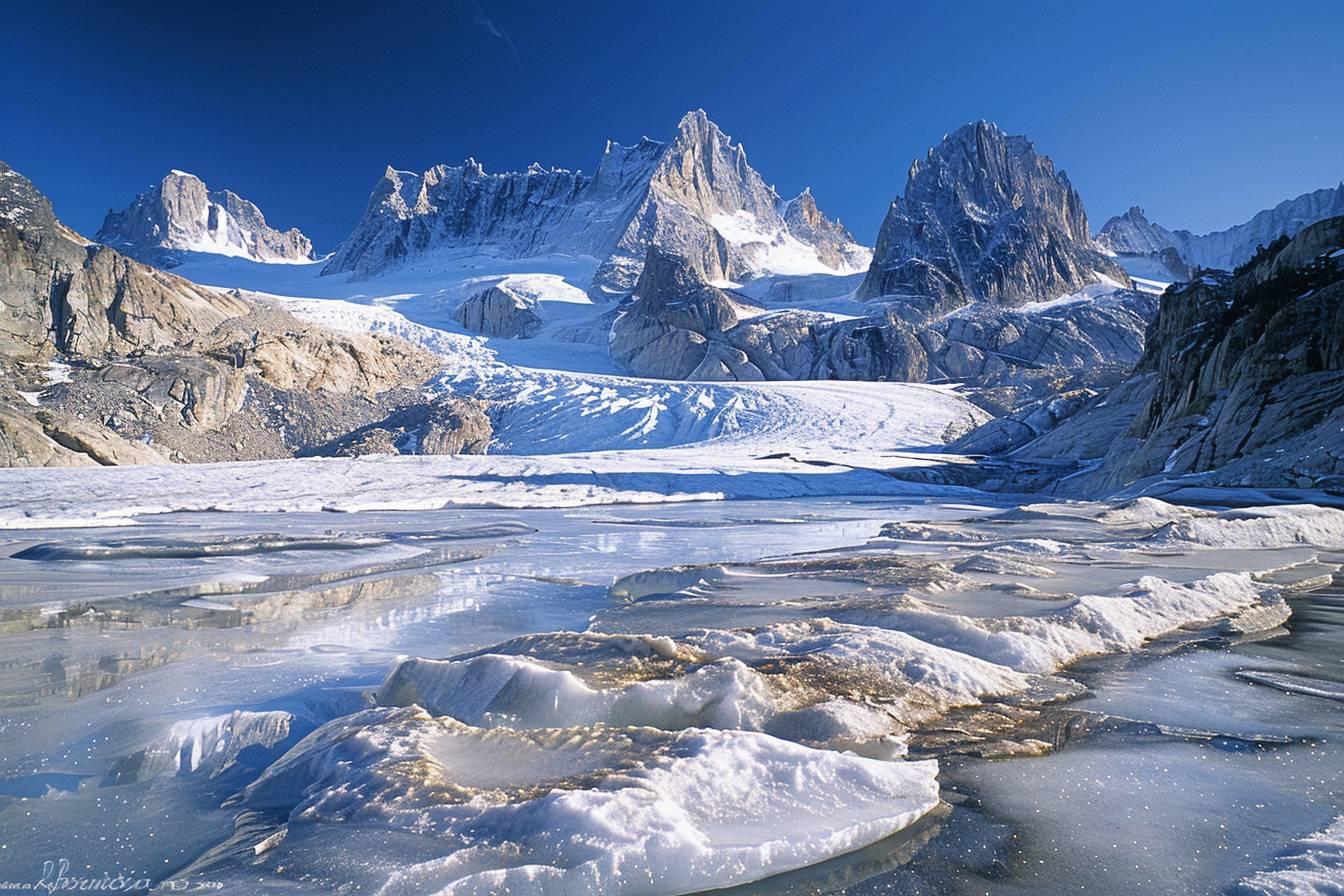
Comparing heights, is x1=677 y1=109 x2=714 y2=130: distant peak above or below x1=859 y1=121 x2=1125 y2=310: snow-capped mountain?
above

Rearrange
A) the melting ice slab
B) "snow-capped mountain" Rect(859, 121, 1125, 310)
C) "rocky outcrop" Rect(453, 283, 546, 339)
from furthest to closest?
"snow-capped mountain" Rect(859, 121, 1125, 310)
"rocky outcrop" Rect(453, 283, 546, 339)
the melting ice slab

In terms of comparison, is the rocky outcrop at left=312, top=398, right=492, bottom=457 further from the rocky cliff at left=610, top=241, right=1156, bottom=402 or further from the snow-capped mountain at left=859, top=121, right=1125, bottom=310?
the snow-capped mountain at left=859, top=121, right=1125, bottom=310

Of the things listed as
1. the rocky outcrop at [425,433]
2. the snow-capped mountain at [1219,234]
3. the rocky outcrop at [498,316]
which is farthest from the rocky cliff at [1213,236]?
the rocky outcrop at [425,433]

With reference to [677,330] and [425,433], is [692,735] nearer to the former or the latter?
[425,433]

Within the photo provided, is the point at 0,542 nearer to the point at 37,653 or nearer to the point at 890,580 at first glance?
the point at 37,653

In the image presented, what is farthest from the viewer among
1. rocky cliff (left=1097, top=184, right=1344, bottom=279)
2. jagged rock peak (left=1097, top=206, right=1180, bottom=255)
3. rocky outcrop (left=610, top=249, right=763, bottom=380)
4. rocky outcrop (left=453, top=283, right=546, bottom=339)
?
jagged rock peak (left=1097, top=206, right=1180, bottom=255)

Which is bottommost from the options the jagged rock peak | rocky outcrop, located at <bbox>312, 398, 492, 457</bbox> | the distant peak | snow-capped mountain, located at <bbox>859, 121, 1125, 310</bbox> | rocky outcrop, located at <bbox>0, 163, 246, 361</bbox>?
rocky outcrop, located at <bbox>312, 398, 492, 457</bbox>

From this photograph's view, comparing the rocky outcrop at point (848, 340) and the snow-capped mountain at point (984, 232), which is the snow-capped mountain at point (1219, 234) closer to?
the snow-capped mountain at point (984, 232)

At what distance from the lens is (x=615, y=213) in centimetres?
11438

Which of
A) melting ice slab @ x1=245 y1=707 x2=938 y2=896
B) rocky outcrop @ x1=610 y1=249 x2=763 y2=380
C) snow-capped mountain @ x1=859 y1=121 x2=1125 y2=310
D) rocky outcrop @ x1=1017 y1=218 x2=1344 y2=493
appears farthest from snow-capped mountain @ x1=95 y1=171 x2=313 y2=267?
melting ice slab @ x1=245 y1=707 x2=938 y2=896

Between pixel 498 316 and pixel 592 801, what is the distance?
69.1 meters

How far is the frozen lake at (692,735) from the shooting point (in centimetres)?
197

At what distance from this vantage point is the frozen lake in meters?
1.97

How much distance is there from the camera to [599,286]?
8369 centimetres
